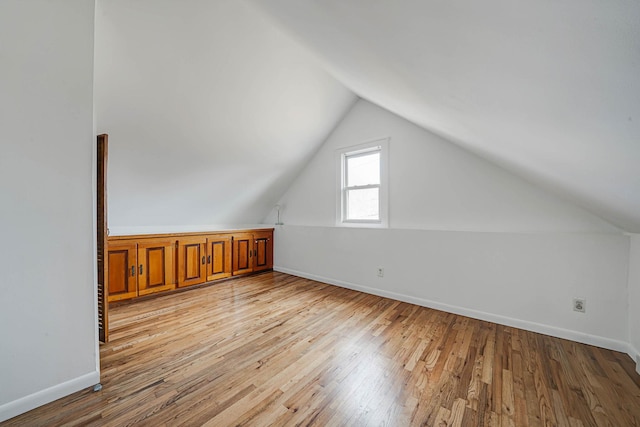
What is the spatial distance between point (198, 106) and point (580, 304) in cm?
401

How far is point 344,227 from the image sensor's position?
373 cm

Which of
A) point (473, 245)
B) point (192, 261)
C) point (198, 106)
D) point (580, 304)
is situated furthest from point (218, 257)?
point (580, 304)

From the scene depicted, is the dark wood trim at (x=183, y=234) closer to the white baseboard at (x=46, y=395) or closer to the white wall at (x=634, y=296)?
the white baseboard at (x=46, y=395)

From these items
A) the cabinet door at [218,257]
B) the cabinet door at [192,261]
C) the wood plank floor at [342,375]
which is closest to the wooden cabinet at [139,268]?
the cabinet door at [192,261]

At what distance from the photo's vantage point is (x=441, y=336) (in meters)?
2.28

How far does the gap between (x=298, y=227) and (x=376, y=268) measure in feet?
5.18

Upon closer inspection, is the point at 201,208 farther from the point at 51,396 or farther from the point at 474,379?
the point at 474,379

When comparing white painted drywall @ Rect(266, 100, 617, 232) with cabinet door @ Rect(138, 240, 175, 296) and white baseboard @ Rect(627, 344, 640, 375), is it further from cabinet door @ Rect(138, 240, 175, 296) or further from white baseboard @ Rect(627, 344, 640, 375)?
cabinet door @ Rect(138, 240, 175, 296)

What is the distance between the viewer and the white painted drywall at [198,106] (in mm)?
1882

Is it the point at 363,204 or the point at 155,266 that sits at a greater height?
the point at 363,204

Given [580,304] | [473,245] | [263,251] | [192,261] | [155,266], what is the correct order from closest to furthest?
[580,304]
[473,245]
[155,266]
[192,261]
[263,251]

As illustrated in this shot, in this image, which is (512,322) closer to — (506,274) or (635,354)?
(506,274)

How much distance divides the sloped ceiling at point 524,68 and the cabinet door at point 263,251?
11.2 feet

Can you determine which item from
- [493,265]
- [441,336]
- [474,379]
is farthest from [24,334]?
[493,265]
